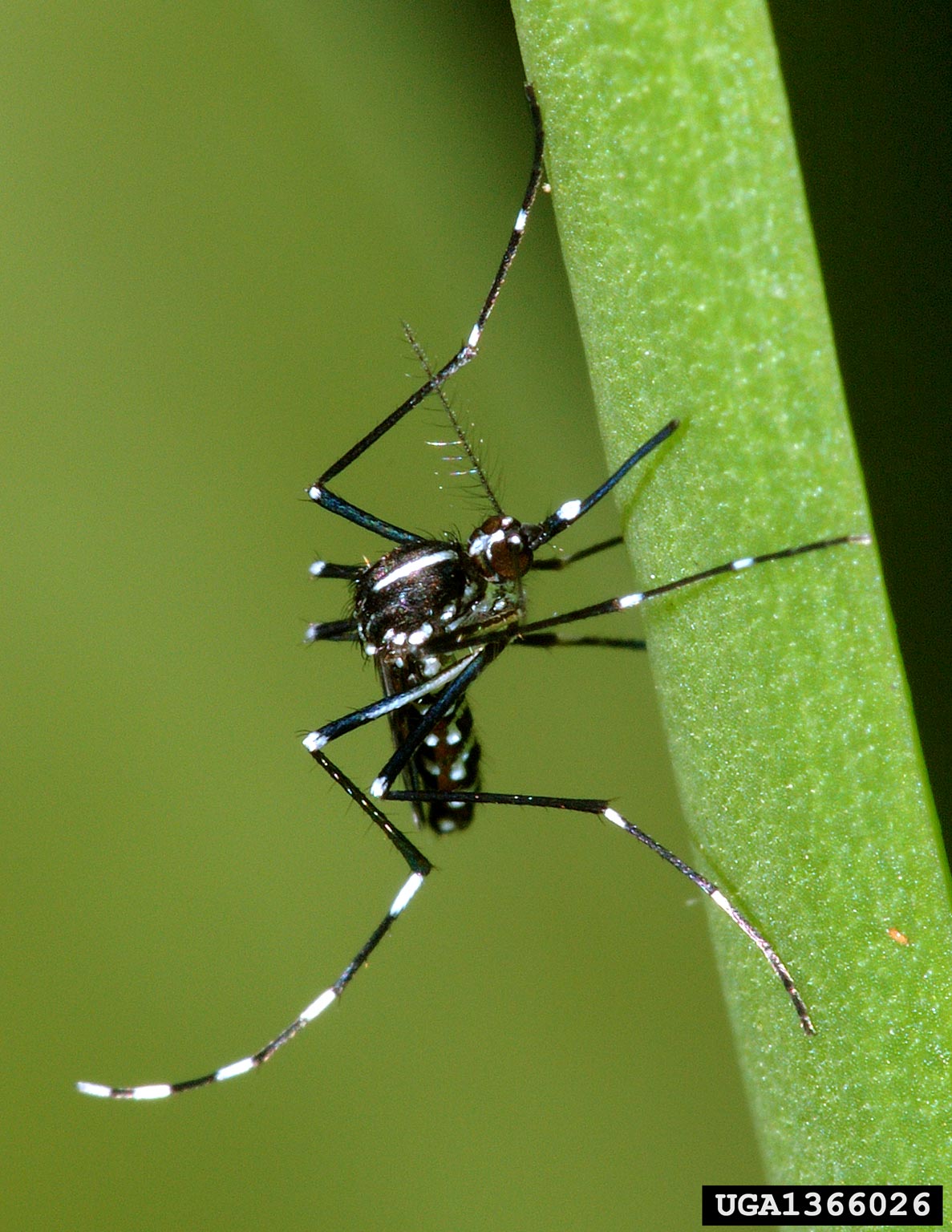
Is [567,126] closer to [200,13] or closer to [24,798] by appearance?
[200,13]

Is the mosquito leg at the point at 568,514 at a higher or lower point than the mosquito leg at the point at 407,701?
higher

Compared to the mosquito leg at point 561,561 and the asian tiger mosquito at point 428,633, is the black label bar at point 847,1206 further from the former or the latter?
the mosquito leg at point 561,561

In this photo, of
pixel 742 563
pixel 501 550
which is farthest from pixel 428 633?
pixel 742 563

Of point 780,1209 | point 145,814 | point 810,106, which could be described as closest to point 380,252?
point 145,814

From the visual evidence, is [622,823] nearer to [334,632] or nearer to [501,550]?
[501,550]

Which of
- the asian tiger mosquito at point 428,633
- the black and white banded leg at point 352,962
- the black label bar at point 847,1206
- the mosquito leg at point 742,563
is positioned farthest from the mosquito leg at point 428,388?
the black label bar at point 847,1206
